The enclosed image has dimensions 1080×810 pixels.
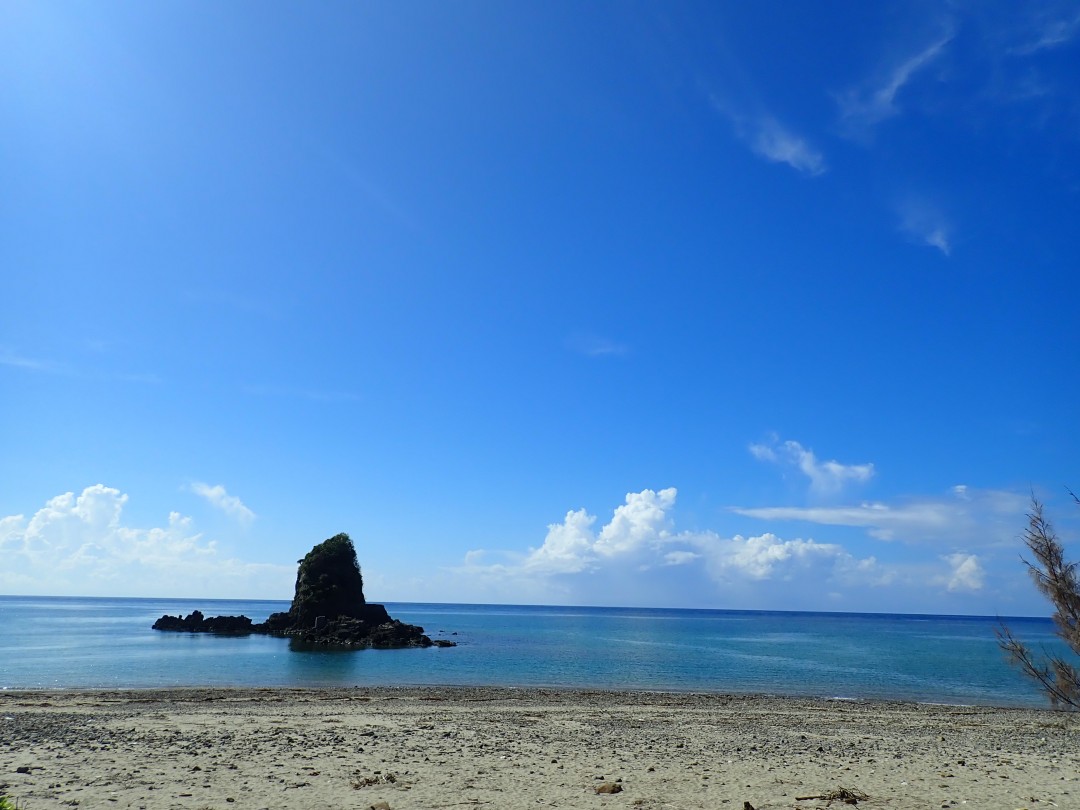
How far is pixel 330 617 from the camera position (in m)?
93.4

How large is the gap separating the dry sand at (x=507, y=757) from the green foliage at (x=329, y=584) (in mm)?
68582

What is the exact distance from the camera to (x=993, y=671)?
61.2 m

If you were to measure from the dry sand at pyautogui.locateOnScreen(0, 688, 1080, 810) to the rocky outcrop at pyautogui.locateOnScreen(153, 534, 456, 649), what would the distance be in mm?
57320

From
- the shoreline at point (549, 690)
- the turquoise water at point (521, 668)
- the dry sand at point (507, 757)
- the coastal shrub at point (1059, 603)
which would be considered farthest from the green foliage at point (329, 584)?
the coastal shrub at point (1059, 603)

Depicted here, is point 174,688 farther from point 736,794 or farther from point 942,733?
point 942,733

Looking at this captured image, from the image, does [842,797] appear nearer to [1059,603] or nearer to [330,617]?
[1059,603]

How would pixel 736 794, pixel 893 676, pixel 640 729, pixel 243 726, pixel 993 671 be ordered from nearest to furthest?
pixel 736 794 → pixel 243 726 → pixel 640 729 → pixel 893 676 → pixel 993 671

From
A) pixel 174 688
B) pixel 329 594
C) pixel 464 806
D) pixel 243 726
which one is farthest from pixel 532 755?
pixel 329 594

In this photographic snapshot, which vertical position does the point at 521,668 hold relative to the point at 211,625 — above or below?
above

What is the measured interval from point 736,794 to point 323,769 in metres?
9.37

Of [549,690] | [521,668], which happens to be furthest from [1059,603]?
[521,668]

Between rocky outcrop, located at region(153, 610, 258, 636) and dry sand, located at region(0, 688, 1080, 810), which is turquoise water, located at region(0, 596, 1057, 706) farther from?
rocky outcrop, located at region(153, 610, 258, 636)

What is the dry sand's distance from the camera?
13.7 metres

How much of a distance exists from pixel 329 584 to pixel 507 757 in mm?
87030
